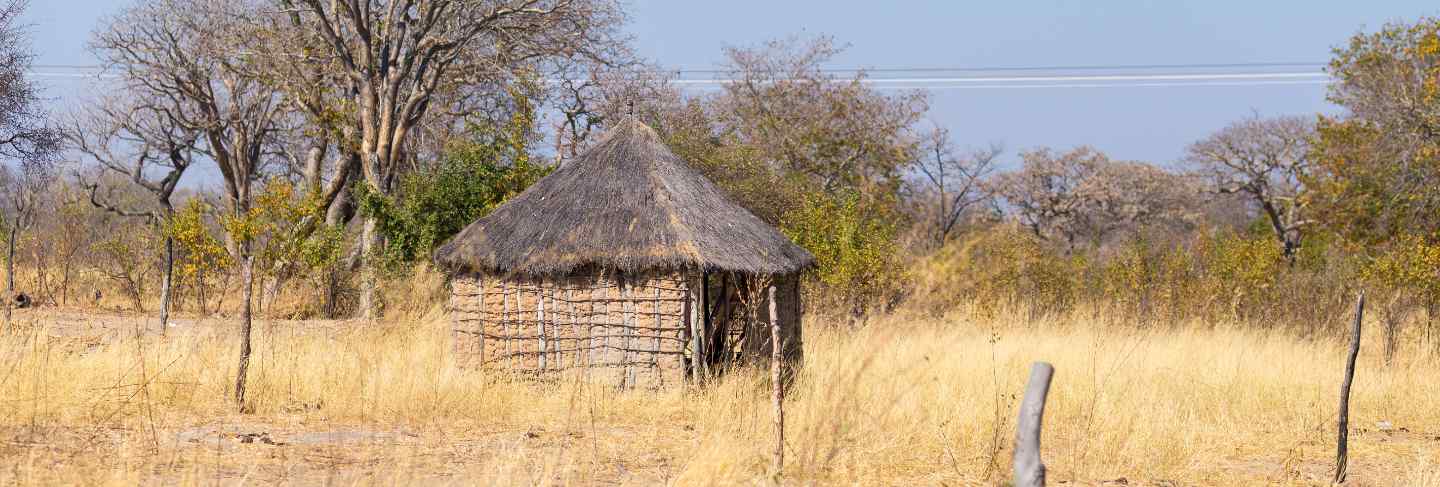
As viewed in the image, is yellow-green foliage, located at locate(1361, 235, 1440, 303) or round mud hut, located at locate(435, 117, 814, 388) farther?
yellow-green foliage, located at locate(1361, 235, 1440, 303)

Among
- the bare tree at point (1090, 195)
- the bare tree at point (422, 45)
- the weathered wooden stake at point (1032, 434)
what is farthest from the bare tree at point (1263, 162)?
the weathered wooden stake at point (1032, 434)

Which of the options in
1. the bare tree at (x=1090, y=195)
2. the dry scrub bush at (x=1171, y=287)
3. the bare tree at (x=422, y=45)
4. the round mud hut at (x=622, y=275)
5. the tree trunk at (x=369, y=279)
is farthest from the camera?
the bare tree at (x=1090, y=195)

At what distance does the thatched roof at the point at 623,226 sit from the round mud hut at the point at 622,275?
0.01 m

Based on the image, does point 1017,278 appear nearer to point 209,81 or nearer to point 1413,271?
point 1413,271

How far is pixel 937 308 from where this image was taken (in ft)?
51.1

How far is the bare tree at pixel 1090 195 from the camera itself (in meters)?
35.0

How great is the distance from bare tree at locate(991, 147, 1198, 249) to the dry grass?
23581 millimetres

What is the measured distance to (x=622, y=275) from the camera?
31.5ft

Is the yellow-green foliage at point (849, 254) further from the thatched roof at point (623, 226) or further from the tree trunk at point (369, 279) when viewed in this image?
the tree trunk at point (369, 279)

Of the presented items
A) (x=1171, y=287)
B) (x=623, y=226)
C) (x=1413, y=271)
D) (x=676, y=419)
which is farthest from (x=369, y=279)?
(x=1413, y=271)

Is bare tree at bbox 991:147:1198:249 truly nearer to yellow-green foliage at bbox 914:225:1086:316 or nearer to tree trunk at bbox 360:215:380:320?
yellow-green foliage at bbox 914:225:1086:316

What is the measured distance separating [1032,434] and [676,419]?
4810 millimetres

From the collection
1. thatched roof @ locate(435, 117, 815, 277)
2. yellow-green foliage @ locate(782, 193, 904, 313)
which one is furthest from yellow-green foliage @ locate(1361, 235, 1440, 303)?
thatched roof @ locate(435, 117, 815, 277)

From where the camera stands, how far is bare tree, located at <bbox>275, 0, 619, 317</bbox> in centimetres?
1753
